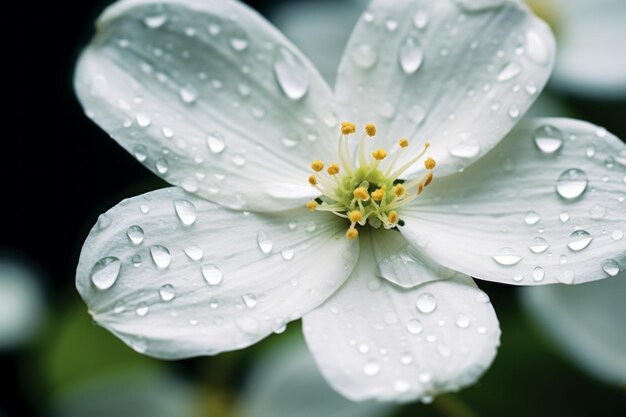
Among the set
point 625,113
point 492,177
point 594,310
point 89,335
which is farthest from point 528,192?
point 89,335

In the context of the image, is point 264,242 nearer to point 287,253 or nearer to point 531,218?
point 287,253

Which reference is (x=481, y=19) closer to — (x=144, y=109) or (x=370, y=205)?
(x=370, y=205)

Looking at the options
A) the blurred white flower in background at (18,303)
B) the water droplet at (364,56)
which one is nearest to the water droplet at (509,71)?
the water droplet at (364,56)

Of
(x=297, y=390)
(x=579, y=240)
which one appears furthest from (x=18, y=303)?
(x=579, y=240)

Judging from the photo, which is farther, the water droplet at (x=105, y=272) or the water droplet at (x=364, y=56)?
the water droplet at (x=364, y=56)

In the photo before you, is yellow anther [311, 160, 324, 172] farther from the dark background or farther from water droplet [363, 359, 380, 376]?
the dark background

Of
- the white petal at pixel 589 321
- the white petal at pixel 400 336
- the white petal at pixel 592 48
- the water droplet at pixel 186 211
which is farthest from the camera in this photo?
the white petal at pixel 592 48

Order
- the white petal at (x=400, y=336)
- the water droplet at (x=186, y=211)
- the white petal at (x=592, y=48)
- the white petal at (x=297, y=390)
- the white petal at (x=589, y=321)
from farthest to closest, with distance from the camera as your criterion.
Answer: the white petal at (x=592, y=48) < the white petal at (x=297, y=390) < the white petal at (x=589, y=321) < the water droplet at (x=186, y=211) < the white petal at (x=400, y=336)

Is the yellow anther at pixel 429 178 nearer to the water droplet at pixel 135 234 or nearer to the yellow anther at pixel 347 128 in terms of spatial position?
the yellow anther at pixel 347 128

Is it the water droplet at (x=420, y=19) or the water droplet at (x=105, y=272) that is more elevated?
the water droplet at (x=420, y=19)
